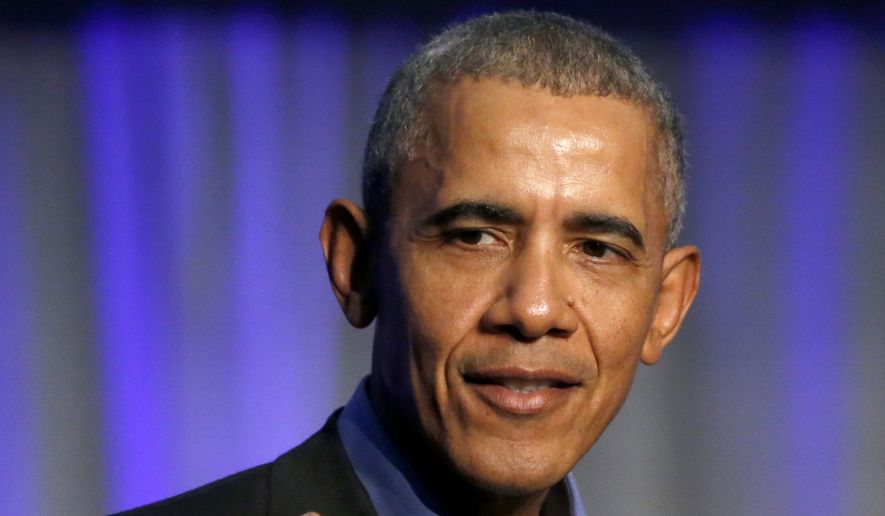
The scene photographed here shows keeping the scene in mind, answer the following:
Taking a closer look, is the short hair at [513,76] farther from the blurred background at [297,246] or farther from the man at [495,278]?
the blurred background at [297,246]

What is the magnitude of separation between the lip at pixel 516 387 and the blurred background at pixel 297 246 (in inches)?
85.3

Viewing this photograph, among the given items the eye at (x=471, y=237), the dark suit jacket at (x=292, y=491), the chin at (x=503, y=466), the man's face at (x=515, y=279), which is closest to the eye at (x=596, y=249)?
the man's face at (x=515, y=279)

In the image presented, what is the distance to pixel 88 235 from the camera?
385 centimetres

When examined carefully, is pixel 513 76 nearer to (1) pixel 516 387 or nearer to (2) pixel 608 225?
(2) pixel 608 225

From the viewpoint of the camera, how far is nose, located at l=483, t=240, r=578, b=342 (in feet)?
5.31

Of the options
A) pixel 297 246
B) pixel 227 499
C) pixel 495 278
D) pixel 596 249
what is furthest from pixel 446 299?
pixel 297 246

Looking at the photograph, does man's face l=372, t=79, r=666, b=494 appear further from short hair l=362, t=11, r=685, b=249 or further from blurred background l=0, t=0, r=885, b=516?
blurred background l=0, t=0, r=885, b=516

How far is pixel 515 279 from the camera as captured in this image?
64.7 inches

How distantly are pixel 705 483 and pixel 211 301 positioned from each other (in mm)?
1430

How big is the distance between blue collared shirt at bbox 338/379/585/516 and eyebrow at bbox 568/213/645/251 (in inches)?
13.8

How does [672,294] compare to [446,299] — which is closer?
[446,299]

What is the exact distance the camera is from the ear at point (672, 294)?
1.90 meters

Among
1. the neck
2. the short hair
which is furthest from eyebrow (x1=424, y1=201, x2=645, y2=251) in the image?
the neck

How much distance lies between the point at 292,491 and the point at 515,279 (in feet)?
1.21
